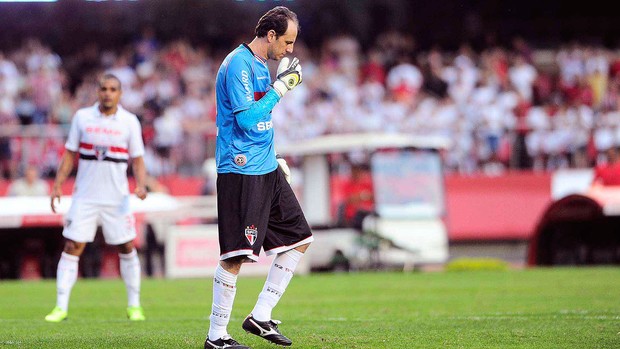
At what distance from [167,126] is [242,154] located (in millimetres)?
17755

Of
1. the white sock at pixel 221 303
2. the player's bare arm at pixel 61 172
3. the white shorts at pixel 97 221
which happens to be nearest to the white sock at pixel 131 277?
the white shorts at pixel 97 221

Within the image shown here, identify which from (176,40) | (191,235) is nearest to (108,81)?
(191,235)

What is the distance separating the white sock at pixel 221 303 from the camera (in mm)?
8195

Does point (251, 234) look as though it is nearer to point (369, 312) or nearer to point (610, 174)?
point (369, 312)

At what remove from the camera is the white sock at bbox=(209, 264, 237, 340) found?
8.20m

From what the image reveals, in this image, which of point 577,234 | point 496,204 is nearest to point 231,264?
point 577,234

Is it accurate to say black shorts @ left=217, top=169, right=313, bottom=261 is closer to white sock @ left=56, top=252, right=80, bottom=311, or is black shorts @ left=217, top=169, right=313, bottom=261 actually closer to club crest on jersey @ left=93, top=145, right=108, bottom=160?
club crest on jersey @ left=93, top=145, right=108, bottom=160

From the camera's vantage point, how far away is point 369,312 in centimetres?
1204

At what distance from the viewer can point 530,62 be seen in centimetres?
3127

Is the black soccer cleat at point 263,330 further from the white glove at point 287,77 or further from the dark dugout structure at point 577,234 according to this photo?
the dark dugout structure at point 577,234

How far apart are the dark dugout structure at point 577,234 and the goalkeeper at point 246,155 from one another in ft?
40.4

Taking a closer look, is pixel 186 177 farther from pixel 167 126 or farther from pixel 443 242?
pixel 443 242

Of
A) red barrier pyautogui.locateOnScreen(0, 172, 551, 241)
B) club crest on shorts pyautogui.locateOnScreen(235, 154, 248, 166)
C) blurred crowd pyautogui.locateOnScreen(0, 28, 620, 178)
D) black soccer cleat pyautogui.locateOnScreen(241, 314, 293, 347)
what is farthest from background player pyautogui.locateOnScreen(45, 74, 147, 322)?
red barrier pyautogui.locateOnScreen(0, 172, 551, 241)

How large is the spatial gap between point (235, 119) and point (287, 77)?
0.51 metres
